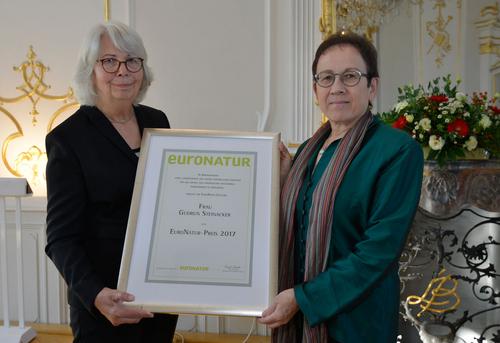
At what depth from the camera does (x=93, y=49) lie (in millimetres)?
1796

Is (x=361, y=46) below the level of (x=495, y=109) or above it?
above

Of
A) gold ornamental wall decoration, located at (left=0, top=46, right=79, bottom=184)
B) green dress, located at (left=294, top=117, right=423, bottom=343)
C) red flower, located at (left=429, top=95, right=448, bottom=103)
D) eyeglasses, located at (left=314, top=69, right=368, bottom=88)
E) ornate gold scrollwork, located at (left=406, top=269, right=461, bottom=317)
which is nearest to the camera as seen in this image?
green dress, located at (left=294, top=117, right=423, bottom=343)

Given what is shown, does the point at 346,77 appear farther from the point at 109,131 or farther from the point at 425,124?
the point at 425,124

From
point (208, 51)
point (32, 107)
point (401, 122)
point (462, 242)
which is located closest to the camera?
point (401, 122)

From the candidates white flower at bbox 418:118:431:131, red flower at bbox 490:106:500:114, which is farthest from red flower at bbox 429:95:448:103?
red flower at bbox 490:106:500:114

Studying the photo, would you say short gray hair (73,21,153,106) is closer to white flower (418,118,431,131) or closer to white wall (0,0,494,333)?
white flower (418,118,431,131)

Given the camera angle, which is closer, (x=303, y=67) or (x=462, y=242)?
(x=462, y=242)

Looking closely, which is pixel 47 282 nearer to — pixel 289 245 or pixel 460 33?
pixel 289 245

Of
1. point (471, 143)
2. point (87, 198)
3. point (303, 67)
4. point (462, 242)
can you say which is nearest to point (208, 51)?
point (303, 67)

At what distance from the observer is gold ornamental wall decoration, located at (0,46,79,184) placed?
12.2 feet

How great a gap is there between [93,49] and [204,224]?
A: 76cm

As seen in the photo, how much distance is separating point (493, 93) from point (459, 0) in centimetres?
60

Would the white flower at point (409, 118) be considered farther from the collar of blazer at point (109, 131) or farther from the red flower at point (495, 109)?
the collar of blazer at point (109, 131)

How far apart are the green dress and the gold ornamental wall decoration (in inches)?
111
